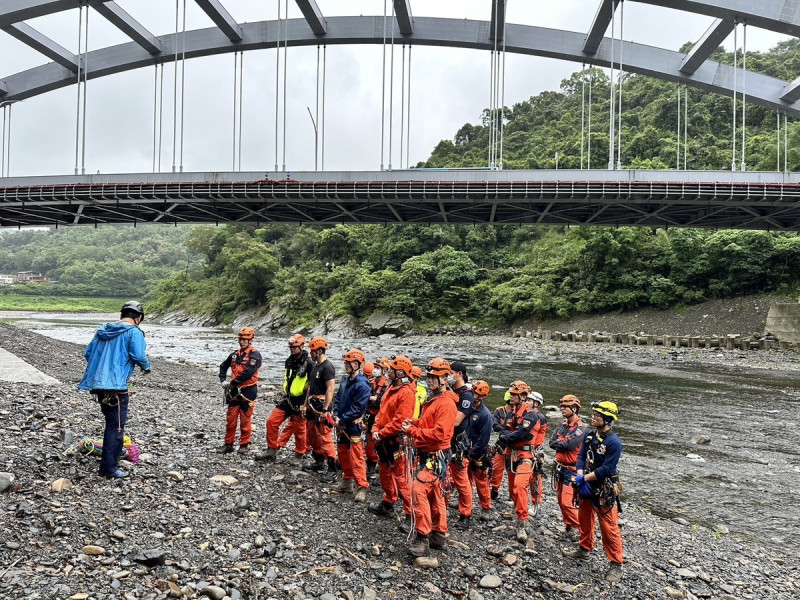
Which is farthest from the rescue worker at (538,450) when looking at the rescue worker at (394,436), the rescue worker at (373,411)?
the rescue worker at (373,411)

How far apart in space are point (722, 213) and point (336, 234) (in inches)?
1653

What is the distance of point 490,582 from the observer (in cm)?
479

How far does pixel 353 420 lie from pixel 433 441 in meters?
1.31

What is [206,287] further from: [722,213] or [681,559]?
[681,559]

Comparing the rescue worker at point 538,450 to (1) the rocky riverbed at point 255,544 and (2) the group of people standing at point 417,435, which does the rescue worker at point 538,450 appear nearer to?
(2) the group of people standing at point 417,435

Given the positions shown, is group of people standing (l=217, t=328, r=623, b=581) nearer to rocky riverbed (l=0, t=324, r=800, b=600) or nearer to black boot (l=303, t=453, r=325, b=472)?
black boot (l=303, t=453, r=325, b=472)

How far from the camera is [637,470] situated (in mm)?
8938

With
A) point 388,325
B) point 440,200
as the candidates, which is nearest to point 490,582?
point 440,200

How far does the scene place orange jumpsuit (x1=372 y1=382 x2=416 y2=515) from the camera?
552 cm

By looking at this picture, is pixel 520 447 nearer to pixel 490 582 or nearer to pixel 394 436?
pixel 394 436

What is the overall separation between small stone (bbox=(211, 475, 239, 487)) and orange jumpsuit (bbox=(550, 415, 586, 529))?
3.75 metres

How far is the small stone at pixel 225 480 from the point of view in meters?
6.14

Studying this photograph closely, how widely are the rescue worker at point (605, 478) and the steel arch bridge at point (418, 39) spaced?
31.1 metres

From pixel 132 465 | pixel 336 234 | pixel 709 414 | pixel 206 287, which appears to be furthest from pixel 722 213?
pixel 206 287
